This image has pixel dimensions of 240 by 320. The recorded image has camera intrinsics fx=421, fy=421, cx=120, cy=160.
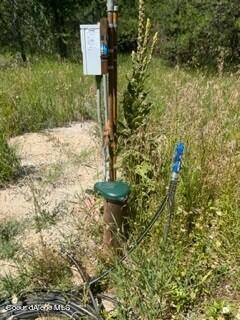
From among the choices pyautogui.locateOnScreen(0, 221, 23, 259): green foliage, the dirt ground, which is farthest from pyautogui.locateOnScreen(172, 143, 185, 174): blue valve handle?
pyautogui.locateOnScreen(0, 221, 23, 259): green foliage

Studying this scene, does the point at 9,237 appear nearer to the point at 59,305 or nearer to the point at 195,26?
the point at 59,305

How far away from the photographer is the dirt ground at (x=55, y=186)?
3062 mm

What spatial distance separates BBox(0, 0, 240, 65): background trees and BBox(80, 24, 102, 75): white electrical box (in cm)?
962

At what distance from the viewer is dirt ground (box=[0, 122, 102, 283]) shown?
3062 millimetres

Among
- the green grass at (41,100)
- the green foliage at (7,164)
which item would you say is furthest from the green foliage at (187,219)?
the green grass at (41,100)

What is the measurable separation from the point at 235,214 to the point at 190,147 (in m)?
0.66

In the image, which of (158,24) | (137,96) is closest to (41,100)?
(137,96)

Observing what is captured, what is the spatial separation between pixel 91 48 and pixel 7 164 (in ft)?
4.88

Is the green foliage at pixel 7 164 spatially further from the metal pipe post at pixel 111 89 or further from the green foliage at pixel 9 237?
the metal pipe post at pixel 111 89

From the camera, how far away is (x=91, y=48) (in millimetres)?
2924

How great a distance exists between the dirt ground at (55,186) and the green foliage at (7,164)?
0.08 m

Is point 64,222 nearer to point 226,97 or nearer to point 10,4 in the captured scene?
point 226,97

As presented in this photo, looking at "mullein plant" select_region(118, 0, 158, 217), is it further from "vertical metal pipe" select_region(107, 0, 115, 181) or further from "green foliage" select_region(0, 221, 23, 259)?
"green foliage" select_region(0, 221, 23, 259)

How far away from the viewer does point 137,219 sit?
9.24 ft
